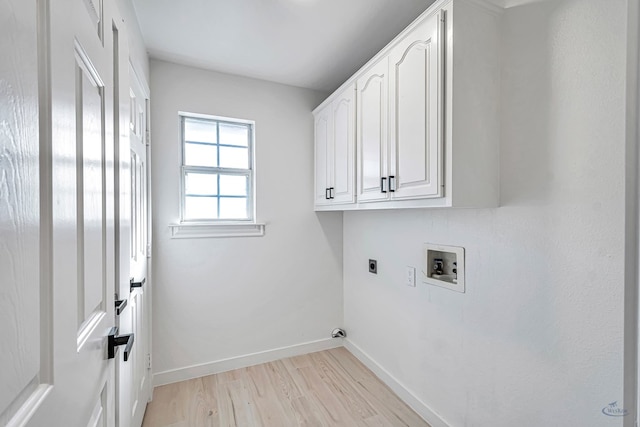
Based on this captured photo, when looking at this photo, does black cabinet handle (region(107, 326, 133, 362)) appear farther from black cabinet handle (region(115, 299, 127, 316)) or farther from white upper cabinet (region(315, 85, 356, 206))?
white upper cabinet (region(315, 85, 356, 206))

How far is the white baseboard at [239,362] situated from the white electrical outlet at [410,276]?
1.22 m

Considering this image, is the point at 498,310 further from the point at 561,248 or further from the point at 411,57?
the point at 411,57

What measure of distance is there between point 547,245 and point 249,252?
2078 millimetres

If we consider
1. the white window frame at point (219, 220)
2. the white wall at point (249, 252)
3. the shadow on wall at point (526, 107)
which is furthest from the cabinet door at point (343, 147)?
the shadow on wall at point (526, 107)

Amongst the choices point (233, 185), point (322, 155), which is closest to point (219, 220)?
point (233, 185)

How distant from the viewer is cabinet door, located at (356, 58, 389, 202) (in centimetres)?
174

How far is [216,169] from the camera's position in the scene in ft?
8.22

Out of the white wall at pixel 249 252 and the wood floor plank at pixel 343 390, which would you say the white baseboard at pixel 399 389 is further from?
the white wall at pixel 249 252

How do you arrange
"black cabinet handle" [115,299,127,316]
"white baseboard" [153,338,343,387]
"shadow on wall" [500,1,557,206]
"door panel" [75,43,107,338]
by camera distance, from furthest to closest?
1. "white baseboard" [153,338,343,387]
2. "shadow on wall" [500,1,557,206]
3. "black cabinet handle" [115,299,127,316]
4. "door panel" [75,43,107,338]

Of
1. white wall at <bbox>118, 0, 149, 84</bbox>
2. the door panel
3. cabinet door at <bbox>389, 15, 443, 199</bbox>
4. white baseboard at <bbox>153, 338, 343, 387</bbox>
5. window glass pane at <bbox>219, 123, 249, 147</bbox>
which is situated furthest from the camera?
window glass pane at <bbox>219, 123, 249, 147</bbox>

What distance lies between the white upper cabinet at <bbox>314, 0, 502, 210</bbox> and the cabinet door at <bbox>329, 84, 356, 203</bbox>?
0.41 m

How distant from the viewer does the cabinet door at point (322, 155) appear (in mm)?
2457

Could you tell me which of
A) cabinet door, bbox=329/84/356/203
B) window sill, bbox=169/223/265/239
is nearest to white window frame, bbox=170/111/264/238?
window sill, bbox=169/223/265/239

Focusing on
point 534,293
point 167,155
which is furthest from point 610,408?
point 167,155
